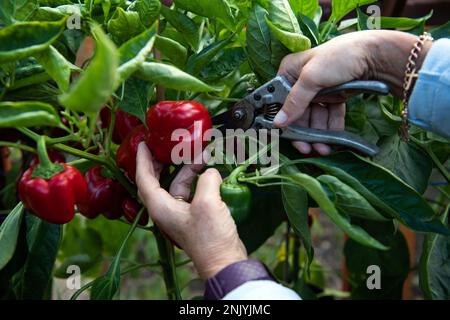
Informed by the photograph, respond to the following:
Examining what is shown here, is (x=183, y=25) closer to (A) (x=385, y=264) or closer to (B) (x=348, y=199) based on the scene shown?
(B) (x=348, y=199)

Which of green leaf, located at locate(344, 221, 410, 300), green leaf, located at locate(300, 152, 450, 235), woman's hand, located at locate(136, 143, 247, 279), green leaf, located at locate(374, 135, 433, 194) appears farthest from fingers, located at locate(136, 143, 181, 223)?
green leaf, located at locate(344, 221, 410, 300)

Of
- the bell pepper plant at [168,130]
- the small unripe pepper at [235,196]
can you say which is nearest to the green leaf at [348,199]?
the bell pepper plant at [168,130]

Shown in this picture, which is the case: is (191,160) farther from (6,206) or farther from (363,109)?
(6,206)

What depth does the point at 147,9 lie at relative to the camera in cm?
73

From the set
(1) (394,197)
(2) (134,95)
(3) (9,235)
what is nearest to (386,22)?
(1) (394,197)

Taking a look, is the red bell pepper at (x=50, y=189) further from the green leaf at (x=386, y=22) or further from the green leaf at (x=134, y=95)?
the green leaf at (x=386, y=22)

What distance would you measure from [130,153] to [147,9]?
200 mm

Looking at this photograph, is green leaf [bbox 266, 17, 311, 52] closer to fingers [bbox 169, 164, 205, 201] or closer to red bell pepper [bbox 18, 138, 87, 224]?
fingers [bbox 169, 164, 205, 201]

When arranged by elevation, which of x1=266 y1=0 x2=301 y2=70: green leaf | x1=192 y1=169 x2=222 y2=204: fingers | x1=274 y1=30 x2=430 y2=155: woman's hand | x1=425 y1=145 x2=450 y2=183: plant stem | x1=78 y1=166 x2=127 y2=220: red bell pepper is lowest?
x1=78 y1=166 x2=127 y2=220: red bell pepper

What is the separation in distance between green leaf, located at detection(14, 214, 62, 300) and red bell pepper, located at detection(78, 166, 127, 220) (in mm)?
76

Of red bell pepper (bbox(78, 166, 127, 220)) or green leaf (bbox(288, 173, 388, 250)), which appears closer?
green leaf (bbox(288, 173, 388, 250))

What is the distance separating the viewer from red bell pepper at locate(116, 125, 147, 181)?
2.57 ft

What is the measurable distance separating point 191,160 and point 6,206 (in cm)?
63

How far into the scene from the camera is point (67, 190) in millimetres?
705
